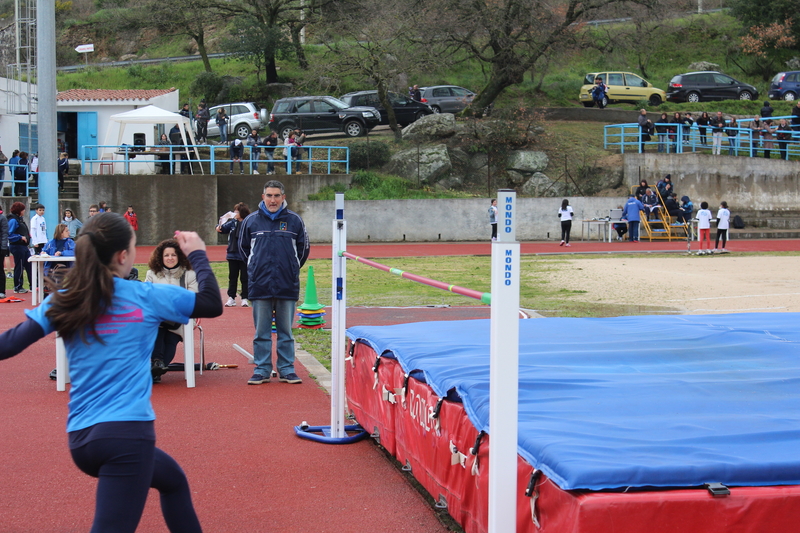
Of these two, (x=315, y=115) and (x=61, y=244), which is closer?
(x=61, y=244)

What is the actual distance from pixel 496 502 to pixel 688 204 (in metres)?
30.2

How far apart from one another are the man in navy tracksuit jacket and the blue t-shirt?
15.4 ft

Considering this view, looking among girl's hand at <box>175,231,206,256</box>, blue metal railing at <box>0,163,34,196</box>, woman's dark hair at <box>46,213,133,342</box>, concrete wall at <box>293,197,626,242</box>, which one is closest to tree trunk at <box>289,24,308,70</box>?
concrete wall at <box>293,197,626,242</box>

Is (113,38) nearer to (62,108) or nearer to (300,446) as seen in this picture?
(62,108)

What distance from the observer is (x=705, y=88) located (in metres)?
43.6

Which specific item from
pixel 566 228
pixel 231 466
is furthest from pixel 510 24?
pixel 231 466

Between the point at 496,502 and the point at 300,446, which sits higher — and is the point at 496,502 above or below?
above

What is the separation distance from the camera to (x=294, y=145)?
30.8 meters

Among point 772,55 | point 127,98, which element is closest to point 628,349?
point 127,98

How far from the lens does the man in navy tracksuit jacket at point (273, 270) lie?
8008mm

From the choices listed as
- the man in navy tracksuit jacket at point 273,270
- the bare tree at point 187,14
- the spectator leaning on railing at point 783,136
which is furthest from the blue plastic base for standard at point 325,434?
the bare tree at point 187,14

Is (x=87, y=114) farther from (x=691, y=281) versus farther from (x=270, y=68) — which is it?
(x=691, y=281)

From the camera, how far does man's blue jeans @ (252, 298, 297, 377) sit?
813 centimetres

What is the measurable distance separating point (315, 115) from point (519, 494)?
33341 mm
